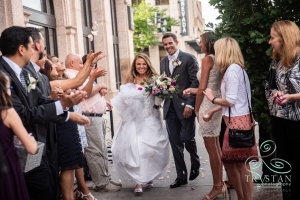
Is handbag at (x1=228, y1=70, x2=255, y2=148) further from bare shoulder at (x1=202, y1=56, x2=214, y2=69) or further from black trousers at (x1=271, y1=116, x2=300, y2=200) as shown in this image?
bare shoulder at (x1=202, y1=56, x2=214, y2=69)

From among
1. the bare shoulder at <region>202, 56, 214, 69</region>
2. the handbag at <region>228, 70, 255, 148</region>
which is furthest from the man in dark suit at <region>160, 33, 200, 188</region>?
the handbag at <region>228, 70, 255, 148</region>

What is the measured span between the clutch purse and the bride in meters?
2.77

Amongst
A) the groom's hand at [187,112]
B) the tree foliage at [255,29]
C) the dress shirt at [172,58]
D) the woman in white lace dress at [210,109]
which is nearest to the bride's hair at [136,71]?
the dress shirt at [172,58]

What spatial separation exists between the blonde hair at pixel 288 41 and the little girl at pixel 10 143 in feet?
8.45

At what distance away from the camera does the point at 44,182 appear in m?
3.44

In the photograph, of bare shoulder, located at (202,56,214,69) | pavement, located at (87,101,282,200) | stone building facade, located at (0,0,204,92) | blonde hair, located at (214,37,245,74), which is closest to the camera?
blonde hair, located at (214,37,245,74)

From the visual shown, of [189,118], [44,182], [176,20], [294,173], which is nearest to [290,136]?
[294,173]

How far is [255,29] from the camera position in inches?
193

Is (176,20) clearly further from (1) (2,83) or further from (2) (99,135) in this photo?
(1) (2,83)

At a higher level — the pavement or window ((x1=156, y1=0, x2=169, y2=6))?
window ((x1=156, y1=0, x2=169, y2=6))

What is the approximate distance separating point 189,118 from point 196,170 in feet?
2.81

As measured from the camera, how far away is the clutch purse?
3.10 metres

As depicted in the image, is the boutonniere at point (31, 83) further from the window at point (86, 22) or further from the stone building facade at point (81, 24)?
the window at point (86, 22)

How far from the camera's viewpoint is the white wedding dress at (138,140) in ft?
19.4
